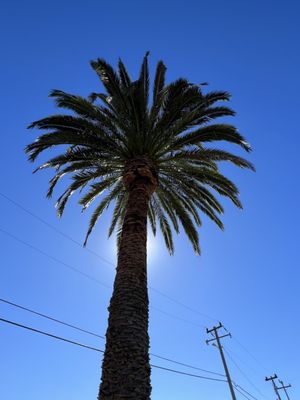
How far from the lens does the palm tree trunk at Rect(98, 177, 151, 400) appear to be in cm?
611

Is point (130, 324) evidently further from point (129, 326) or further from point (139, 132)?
point (139, 132)

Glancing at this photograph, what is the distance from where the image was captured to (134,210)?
31.4 ft

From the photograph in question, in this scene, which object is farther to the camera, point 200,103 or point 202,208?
point 202,208

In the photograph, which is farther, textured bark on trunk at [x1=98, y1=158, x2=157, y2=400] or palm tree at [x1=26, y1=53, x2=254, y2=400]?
palm tree at [x1=26, y1=53, x2=254, y2=400]

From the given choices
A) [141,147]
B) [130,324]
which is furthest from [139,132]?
[130,324]

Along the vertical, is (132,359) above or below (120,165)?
below

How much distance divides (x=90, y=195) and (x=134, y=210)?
14.5 feet

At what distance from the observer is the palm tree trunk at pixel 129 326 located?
20.0 ft

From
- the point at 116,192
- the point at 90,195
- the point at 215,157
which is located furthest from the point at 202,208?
the point at 90,195

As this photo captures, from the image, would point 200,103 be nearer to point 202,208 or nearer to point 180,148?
point 180,148

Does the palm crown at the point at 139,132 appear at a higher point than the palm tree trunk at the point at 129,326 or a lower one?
higher

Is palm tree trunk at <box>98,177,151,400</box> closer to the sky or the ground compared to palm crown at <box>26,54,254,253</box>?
closer to the ground

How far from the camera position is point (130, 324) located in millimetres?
6969

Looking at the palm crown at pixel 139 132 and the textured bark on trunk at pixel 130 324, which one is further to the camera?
the palm crown at pixel 139 132
